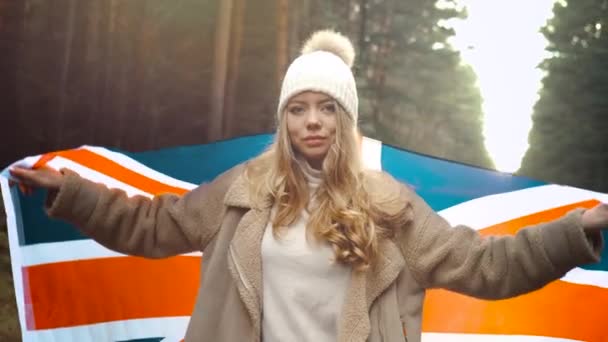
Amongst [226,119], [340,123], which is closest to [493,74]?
[226,119]

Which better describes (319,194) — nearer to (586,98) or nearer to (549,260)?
(549,260)

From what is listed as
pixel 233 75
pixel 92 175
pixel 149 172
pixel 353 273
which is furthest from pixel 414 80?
pixel 353 273

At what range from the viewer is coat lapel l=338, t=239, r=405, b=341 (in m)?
2.23

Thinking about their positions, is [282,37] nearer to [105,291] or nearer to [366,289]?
[105,291]

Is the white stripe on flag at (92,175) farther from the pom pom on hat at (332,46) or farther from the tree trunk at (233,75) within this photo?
the pom pom on hat at (332,46)

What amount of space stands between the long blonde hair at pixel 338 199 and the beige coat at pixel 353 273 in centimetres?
4

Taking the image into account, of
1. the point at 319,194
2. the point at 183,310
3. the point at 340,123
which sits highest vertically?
the point at 340,123

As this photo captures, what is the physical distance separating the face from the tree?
297 cm

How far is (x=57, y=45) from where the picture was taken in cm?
414

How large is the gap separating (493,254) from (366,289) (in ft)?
1.17

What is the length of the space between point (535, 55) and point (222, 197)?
313 centimetres

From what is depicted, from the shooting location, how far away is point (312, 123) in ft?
7.74

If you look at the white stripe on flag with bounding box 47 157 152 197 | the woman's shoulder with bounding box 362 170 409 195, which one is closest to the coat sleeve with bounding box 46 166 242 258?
the woman's shoulder with bounding box 362 170 409 195

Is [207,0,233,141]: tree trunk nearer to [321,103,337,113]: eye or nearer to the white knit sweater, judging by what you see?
[321,103,337,113]: eye
